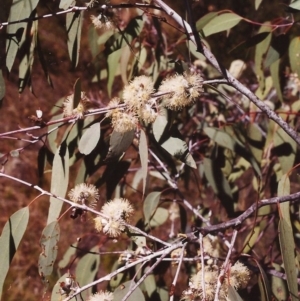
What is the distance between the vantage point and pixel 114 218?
822mm

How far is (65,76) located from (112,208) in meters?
1.55

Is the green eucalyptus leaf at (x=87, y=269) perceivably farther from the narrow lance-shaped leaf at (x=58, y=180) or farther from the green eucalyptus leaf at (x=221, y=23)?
the green eucalyptus leaf at (x=221, y=23)

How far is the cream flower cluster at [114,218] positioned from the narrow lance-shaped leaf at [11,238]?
0.61 ft

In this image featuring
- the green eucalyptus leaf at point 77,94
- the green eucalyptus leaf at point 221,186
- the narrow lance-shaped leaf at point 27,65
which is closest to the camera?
the green eucalyptus leaf at point 77,94

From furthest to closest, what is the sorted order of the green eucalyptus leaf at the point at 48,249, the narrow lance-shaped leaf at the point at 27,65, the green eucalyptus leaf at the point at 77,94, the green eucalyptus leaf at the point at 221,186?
the green eucalyptus leaf at the point at 221,186 < the narrow lance-shaped leaf at the point at 27,65 < the green eucalyptus leaf at the point at 48,249 < the green eucalyptus leaf at the point at 77,94

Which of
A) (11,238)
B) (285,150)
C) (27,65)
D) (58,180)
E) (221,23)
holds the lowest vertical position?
(11,238)

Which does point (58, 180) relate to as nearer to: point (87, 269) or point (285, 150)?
point (87, 269)

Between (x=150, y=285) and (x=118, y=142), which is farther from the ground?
(x=118, y=142)

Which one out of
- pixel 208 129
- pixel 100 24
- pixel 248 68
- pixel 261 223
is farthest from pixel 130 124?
pixel 248 68

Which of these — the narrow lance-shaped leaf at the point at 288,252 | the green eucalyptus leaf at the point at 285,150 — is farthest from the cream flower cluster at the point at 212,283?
the green eucalyptus leaf at the point at 285,150

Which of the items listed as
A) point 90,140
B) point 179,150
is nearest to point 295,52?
point 179,150

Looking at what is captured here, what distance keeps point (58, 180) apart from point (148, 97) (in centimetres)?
27

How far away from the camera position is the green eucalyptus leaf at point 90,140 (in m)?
0.92

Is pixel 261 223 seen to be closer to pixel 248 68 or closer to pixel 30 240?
pixel 248 68
